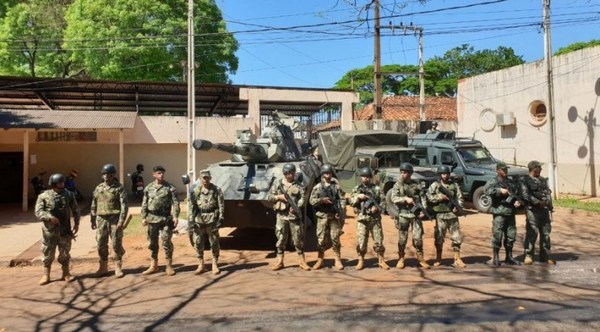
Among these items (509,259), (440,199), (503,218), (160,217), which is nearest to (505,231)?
(503,218)

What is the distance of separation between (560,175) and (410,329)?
15033 millimetres

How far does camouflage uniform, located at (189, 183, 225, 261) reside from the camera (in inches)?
284

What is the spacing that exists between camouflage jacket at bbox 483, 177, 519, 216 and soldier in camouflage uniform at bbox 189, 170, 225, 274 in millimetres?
4166

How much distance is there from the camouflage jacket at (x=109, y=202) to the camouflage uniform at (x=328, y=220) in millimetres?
2837

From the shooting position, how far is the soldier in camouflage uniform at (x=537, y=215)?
7188 millimetres

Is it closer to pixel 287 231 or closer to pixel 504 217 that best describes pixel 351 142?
pixel 287 231

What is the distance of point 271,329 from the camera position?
4.57 meters

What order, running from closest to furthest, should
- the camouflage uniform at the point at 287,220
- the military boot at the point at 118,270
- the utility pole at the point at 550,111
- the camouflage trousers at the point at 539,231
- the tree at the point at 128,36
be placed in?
the military boot at the point at 118,270 < the camouflage trousers at the point at 539,231 < the camouflage uniform at the point at 287,220 < the utility pole at the point at 550,111 < the tree at the point at 128,36

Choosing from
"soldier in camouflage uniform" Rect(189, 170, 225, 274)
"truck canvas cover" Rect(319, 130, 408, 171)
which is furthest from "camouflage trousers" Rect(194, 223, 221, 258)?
"truck canvas cover" Rect(319, 130, 408, 171)

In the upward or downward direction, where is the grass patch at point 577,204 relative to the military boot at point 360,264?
upward

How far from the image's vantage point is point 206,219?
725 cm

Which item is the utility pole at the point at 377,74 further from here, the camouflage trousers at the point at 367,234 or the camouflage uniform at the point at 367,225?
the camouflage trousers at the point at 367,234

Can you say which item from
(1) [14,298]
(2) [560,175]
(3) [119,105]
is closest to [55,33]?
(3) [119,105]

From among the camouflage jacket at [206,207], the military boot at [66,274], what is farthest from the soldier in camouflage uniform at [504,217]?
the military boot at [66,274]
